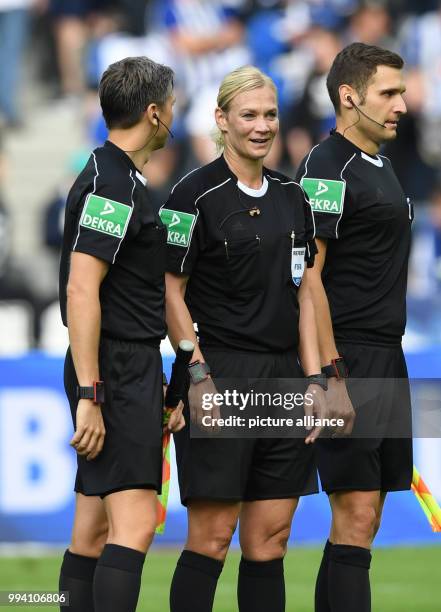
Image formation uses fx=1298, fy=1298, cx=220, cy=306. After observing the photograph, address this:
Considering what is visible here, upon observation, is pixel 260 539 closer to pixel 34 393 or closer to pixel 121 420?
pixel 121 420

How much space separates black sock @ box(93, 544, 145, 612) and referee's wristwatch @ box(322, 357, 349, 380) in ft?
3.50

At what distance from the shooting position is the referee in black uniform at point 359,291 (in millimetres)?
4711

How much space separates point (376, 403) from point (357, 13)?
7.90 meters

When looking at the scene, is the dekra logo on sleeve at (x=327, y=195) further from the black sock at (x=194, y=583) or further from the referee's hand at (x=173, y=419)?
the black sock at (x=194, y=583)

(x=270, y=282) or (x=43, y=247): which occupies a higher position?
(x=43, y=247)

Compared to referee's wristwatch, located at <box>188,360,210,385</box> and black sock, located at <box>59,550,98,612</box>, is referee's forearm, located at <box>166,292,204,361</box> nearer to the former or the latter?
referee's wristwatch, located at <box>188,360,210,385</box>

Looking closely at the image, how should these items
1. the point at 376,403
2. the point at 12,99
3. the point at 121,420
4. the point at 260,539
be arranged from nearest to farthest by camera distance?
the point at 121,420 → the point at 260,539 → the point at 376,403 → the point at 12,99

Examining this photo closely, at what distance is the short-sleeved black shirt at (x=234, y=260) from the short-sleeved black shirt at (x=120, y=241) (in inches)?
11.1

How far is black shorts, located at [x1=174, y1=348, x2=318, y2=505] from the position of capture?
4430 mm

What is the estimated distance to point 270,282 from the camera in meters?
4.51

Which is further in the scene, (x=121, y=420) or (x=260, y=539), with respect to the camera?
(x=260, y=539)

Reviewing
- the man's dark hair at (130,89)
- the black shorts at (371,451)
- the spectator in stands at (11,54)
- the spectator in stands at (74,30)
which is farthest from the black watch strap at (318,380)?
the spectator in stands at (11,54)

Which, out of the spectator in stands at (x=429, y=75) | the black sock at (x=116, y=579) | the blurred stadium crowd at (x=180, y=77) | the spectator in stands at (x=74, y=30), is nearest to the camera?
the black sock at (x=116, y=579)

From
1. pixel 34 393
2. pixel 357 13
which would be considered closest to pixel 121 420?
pixel 34 393
